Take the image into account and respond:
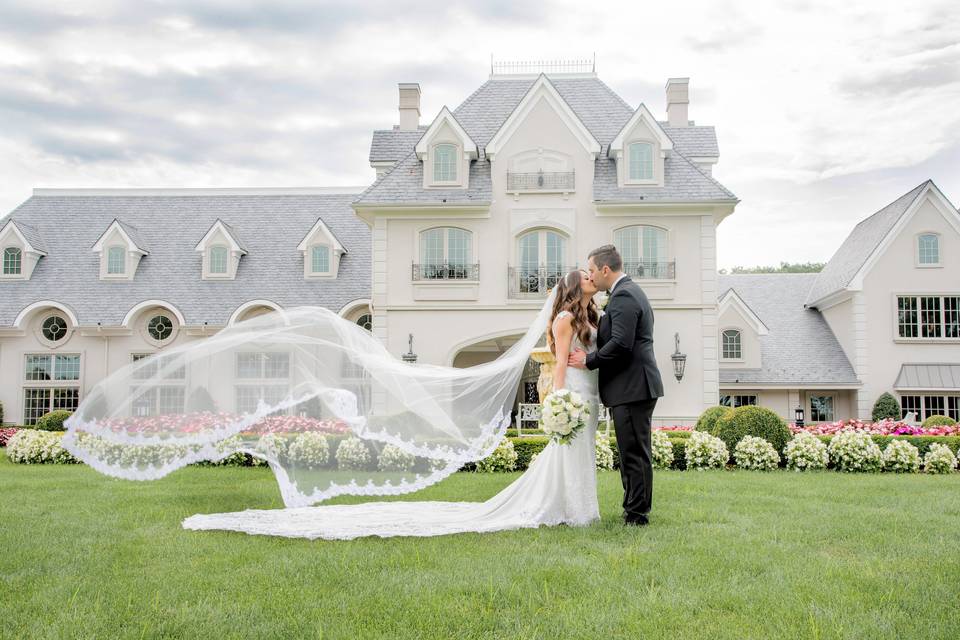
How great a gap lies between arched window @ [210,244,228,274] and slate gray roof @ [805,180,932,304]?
2306 cm

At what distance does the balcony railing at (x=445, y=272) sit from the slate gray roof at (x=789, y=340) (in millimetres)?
10677

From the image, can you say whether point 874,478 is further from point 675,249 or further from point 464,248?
point 464,248

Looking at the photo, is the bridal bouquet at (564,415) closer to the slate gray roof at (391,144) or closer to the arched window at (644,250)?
the arched window at (644,250)

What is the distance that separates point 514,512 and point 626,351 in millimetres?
2067

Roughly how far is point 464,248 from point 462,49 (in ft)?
26.3

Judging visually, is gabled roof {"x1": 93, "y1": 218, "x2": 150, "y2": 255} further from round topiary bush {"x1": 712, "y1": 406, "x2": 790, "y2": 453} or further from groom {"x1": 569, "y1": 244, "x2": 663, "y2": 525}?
groom {"x1": 569, "y1": 244, "x2": 663, "y2": 525}

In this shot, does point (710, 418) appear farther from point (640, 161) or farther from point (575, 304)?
point (575, 304)

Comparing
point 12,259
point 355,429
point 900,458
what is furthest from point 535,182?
point 12,259

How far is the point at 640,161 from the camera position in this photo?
72.2 feet

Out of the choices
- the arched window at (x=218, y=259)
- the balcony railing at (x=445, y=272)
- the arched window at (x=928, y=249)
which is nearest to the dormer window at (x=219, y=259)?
the arched window at (x=218, y=259)

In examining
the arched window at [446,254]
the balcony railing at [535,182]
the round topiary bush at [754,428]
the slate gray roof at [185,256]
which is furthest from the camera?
the slate gray roof at [185,256]

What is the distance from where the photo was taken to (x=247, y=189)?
101 feet

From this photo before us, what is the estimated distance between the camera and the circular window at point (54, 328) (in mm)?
26516

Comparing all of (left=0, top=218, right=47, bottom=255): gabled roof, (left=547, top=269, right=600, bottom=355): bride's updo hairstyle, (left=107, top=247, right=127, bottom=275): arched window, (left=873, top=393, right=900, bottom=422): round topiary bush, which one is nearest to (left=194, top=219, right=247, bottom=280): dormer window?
(left=107, top=247, right=127, bottom=275): arched window
